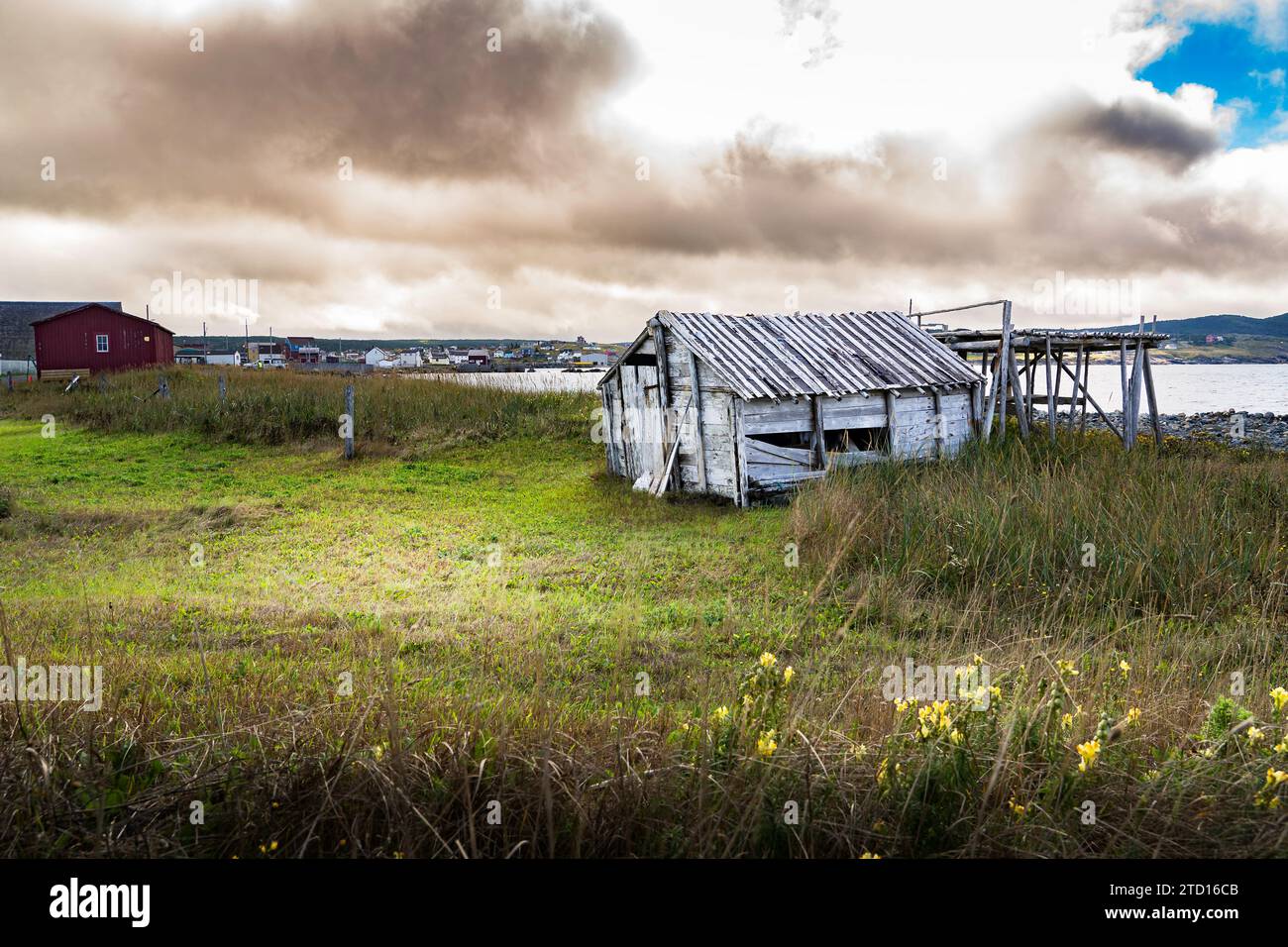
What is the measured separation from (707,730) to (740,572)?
7.10 meters

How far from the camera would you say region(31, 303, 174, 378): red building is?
44031 millimetres

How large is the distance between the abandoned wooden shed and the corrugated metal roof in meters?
0.03

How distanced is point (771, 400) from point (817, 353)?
2388mm

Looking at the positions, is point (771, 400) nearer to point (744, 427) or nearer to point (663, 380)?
point (744, 427)

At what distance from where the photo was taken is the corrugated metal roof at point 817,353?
15.4 metres

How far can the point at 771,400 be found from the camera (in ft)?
50.3

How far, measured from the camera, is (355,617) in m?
8.25

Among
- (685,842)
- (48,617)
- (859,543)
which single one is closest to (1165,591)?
(859,543)

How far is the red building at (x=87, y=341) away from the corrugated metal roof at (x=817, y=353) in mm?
41114

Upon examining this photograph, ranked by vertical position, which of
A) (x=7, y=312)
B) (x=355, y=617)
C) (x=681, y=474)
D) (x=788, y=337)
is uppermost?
(x=7, y=312)

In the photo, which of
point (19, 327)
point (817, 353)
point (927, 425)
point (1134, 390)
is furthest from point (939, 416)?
point (19, 327)

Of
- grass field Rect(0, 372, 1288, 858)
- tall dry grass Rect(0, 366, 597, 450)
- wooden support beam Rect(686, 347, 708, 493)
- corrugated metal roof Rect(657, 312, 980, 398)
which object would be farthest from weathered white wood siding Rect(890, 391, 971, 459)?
tall dry grass Rect(0, 366, 597, 450)

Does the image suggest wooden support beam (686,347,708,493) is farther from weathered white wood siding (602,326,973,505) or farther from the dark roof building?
the dark roof building
